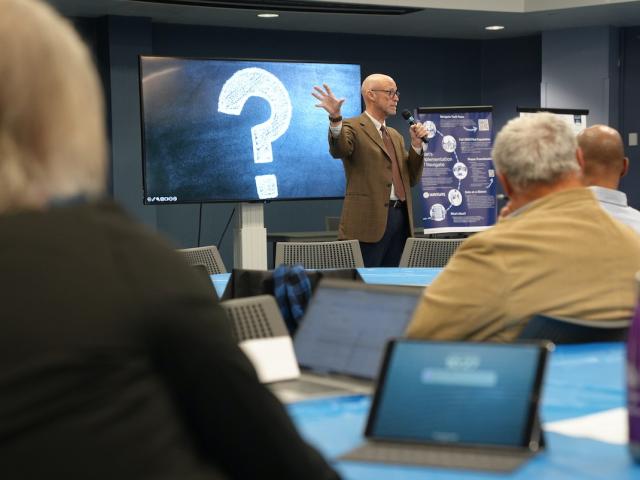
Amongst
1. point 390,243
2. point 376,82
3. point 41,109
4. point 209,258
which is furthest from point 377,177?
point 41,109

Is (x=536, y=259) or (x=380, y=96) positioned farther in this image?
(x=380, y=96)

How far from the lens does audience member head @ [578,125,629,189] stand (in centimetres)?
368

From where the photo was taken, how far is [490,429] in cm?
145

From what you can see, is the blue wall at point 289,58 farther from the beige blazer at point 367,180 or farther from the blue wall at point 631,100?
the beige blazer at point 367,180

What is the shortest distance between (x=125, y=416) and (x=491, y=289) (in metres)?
1.47

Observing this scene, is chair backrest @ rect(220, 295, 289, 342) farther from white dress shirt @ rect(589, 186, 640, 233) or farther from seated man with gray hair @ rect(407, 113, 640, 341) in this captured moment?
white dress shirt @ rect(589, 186, 640, 233)

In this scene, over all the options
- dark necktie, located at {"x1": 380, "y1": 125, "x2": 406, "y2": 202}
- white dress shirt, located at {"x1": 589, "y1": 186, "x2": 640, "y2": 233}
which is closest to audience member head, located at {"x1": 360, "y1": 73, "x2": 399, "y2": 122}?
dark necktie, located at {"x1": 380, "y1": 125, "x2": 406, "y2": 202}

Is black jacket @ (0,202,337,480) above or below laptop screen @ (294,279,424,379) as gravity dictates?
above

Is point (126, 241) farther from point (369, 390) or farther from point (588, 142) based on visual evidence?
point (588, 142)

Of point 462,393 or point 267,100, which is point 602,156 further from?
point 267,100

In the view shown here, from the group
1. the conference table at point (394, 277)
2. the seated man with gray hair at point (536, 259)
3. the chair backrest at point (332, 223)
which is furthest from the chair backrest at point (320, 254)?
the chair backrest at point (332, 223)

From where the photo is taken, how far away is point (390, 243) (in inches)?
249

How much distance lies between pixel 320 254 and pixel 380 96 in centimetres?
175

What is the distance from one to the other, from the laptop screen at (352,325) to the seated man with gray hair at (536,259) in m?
0.34
